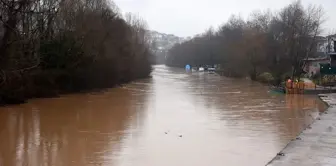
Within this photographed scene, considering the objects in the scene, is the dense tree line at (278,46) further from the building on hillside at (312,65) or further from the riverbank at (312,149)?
the riverbank at (312,149)

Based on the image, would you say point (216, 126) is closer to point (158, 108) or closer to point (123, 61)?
point (158, 108)

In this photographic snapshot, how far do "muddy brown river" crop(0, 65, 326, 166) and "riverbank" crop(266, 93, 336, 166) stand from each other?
88 cm

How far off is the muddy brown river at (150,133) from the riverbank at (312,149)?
88cm

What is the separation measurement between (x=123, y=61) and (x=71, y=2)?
1517 centimetres

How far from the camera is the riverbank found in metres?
10.5

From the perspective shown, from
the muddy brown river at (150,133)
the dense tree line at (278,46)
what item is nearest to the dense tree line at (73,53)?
the muddy brown river at (150,133)

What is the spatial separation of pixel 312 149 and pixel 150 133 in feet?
23.2

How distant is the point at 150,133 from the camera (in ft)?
56.8

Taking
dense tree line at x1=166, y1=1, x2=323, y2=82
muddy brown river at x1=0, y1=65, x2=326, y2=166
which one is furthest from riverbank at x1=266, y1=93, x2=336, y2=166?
dense tree line at x1=166, y1=1, x2=323, y2=82

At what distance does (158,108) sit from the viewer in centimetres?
2714

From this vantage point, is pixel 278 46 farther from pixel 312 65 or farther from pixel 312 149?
pixel 312 149

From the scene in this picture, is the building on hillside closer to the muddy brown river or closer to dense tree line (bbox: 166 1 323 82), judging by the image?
dense tree line (bbox: 166 1 323 82)

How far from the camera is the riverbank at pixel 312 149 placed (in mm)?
10538

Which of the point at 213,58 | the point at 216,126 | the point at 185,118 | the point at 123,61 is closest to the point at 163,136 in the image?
the point at 216,126
